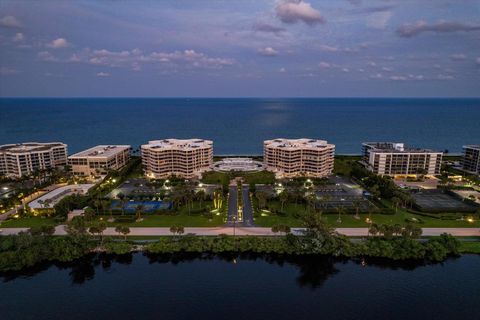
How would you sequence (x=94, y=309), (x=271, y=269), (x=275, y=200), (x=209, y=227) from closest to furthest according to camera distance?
(x=94, y=309)
(x=271, y=269)
(x=209, y=227)
(x=275, y=200)

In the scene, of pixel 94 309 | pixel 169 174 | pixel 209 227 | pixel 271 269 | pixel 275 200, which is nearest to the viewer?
pixel 94 309

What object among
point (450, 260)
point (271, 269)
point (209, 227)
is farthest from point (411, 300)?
point (209, 227)

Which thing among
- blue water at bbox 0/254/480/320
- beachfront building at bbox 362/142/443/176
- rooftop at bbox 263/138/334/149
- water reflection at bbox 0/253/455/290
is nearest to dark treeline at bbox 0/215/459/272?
water reflection at bbox 0/253/455/290

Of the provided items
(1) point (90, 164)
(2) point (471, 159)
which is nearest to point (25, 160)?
(1) point (90, 164)

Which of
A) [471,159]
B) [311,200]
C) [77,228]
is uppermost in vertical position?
[471,159]

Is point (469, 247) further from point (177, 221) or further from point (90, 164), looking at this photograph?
point (90, 164)

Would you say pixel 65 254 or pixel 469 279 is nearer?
pixel 469 279

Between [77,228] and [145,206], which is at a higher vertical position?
[77,228]

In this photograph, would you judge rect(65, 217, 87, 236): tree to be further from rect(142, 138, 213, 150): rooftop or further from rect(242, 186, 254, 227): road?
rect(142, 138, 213, 150): rooftop

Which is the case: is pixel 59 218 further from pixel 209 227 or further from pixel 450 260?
pixel 450 260
